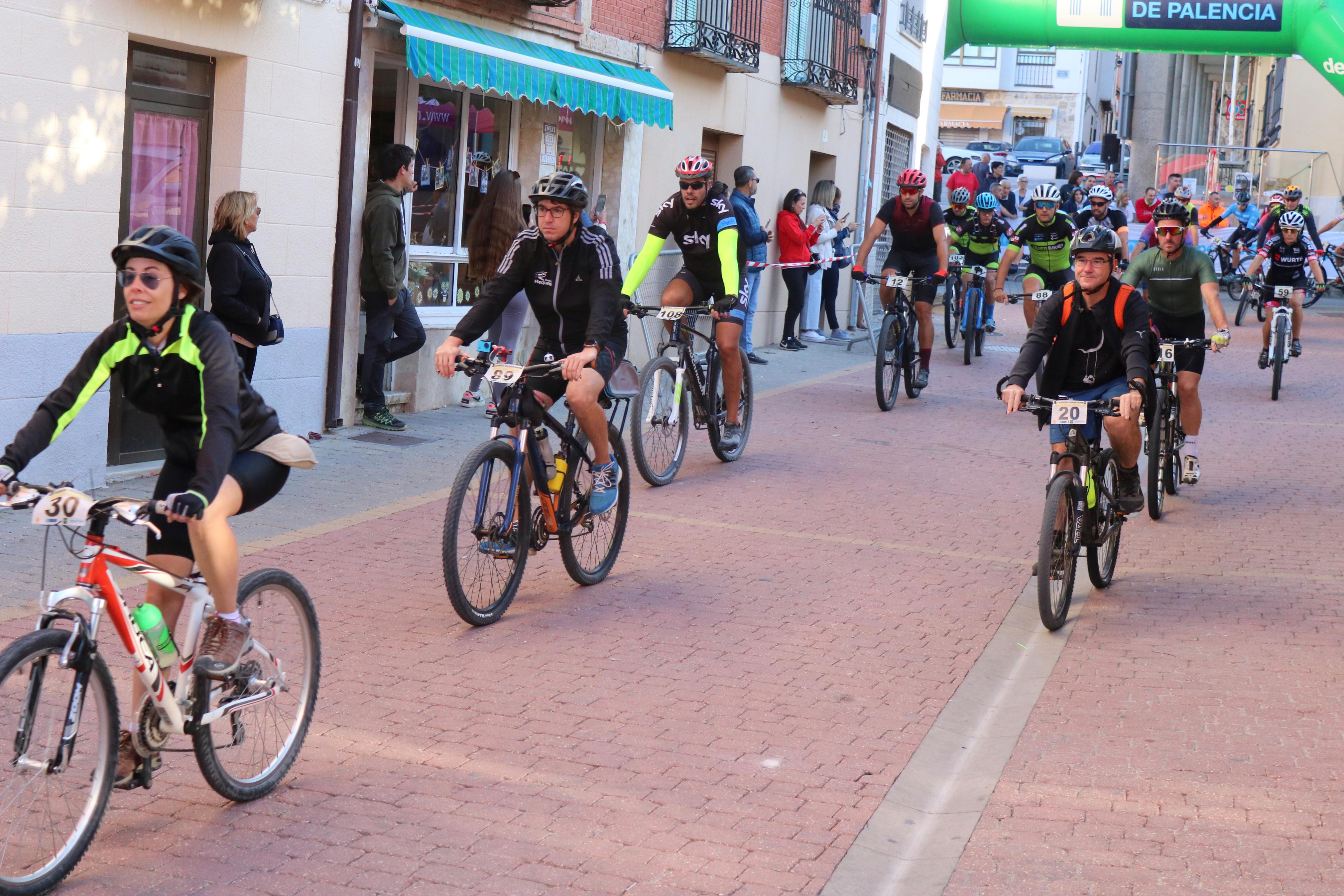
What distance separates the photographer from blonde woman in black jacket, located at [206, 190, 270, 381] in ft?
29.7

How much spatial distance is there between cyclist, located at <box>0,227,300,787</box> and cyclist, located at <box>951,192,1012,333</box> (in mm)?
14627

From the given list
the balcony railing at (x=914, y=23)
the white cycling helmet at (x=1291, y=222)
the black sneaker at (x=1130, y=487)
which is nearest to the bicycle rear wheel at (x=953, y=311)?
the white cycling helmet at (x=1291, y=222)

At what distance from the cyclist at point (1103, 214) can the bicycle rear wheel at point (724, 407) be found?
537 cm

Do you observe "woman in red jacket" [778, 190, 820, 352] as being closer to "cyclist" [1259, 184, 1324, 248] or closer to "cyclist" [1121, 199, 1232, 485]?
"cyclist" [1259, 184, 1324, 248]

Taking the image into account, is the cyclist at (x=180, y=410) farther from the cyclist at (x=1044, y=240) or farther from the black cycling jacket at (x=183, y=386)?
the cyclist at (x=1044, y=240)

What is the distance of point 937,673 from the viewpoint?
6219mm

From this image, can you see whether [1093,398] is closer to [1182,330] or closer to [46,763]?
[1182,330]

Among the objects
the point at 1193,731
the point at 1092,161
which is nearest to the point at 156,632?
the point at 1193,731

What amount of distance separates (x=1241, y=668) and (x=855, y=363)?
38.7 feet

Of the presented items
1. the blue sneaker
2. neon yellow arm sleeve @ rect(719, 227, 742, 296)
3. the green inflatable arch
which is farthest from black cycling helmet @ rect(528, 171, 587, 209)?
the green inflatable arch

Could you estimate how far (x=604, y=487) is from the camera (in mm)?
7133

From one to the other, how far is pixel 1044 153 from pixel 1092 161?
4.42 metres

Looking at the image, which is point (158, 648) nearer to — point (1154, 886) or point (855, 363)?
point (1154, 886)

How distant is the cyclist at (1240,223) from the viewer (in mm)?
27922
